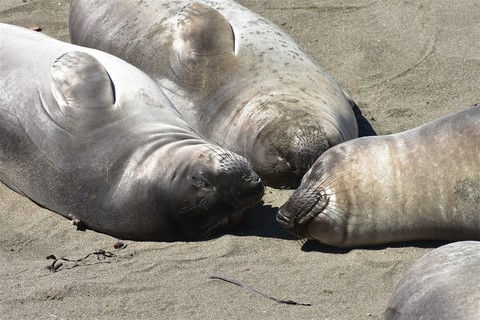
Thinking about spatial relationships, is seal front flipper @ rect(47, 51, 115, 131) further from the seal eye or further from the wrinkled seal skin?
the wrinkled seal skin

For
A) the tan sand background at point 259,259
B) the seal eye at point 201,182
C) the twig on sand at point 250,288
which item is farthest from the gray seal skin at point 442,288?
the seal eye at point 201,182

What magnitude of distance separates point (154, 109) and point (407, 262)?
1897 mm

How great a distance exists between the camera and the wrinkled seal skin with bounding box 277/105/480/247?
18.5ft

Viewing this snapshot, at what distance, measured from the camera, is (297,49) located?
7598mm

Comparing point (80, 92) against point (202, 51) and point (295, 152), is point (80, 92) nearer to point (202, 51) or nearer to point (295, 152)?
point (202, 51)

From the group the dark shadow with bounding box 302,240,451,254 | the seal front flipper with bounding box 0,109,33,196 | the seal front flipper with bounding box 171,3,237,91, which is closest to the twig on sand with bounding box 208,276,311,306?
the dark shadow with bounding box 302,240,451,254

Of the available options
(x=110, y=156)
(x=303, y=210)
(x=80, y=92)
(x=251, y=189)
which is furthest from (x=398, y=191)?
(x=80, y=92)

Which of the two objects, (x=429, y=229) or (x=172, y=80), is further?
(x=172, y=80)

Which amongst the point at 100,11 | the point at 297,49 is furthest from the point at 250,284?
the point at 100,11

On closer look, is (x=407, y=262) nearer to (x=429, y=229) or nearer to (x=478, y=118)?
(x=429, y=229)

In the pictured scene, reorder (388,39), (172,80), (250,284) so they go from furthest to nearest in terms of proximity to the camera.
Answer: (388,39), (172,80), (250,284)

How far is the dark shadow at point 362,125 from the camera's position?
23.7 ft

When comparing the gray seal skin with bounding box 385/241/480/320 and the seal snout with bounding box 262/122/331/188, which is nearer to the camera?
the gray seal skin with bounding box 385/241/480/320

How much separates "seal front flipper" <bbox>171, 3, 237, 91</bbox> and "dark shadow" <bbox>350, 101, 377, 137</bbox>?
0.87 m
